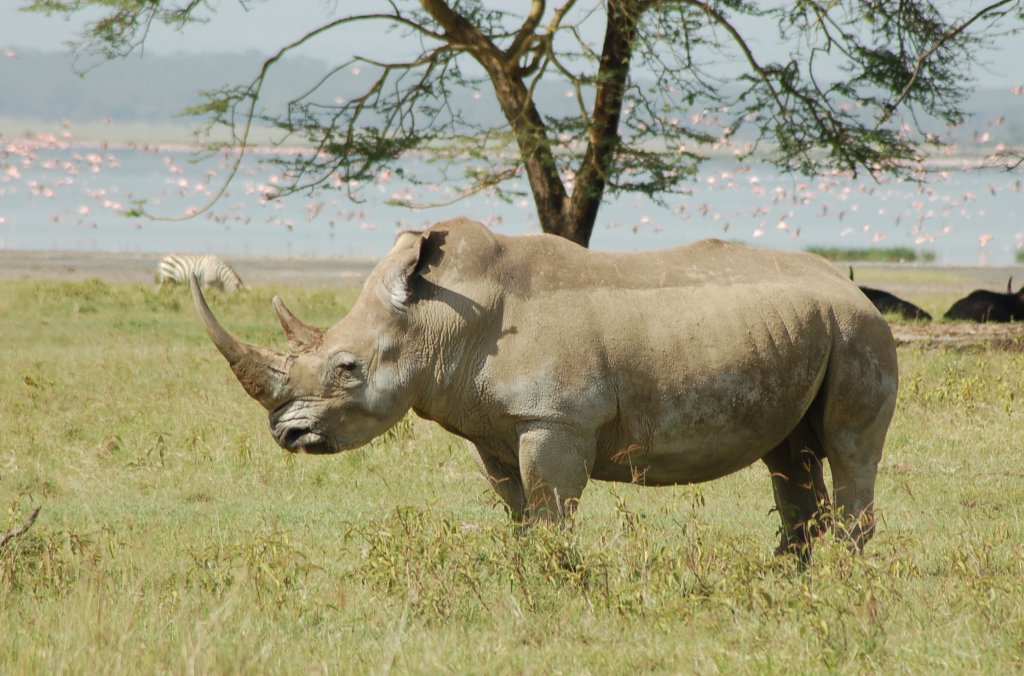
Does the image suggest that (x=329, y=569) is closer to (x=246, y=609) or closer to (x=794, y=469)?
(x=246, y=609)

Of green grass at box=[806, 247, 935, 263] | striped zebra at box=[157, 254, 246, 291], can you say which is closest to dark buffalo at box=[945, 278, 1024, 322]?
striped zebra at box=[157, 254, 246, 291]

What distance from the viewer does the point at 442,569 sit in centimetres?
593

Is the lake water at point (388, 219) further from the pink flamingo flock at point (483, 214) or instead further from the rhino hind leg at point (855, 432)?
the rhino hind leg at point (855, 432)

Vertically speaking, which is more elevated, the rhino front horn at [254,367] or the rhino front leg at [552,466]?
the rhino front horn at [254,367]

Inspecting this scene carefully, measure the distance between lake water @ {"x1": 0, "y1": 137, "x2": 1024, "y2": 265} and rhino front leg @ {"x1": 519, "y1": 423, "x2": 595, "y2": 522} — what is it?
2625cm

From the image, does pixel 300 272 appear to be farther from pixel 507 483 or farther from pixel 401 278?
pixel 401 278

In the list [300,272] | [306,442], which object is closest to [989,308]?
[306,442]

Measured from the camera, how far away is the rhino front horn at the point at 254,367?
6.14 metres

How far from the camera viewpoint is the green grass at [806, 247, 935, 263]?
39.6 meters

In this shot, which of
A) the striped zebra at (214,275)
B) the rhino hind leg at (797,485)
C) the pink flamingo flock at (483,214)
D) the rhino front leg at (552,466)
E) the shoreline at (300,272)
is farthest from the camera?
the pink flamingo flock at (483,214)

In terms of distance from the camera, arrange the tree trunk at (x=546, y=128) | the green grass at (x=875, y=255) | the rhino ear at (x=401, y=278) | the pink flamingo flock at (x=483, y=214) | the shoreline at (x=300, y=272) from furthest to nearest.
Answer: the pink flamingo flock at (x=483, y=214)
the green grass at (x=875, y=255)
the shoreline at (x=300, y=272)
the tree trunk at (x=546, y=128)
the rhino ear at (x=401, y=278)

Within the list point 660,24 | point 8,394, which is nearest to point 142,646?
point 8,394

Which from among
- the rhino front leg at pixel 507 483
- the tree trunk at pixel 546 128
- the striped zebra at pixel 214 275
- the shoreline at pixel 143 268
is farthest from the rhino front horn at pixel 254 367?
the shoreline at pixel 143 268

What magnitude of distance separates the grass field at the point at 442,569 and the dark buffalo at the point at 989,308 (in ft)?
28.8
